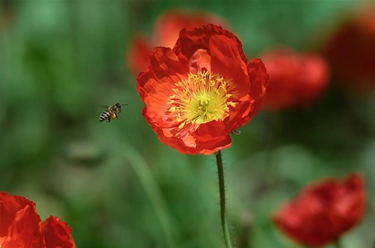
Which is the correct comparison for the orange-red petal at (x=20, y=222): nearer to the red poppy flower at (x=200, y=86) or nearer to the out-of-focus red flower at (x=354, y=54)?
the red poppy flower at (x=200, y=86)

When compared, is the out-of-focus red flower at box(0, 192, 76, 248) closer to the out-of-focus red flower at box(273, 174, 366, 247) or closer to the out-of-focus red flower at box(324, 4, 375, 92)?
the out-of-focus red flower at box(273, 174, 366, 247)

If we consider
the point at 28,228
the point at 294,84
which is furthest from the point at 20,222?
the point at 294,84

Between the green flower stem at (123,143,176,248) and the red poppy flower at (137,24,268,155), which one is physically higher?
the red poppy flower at (137,24,268,155)

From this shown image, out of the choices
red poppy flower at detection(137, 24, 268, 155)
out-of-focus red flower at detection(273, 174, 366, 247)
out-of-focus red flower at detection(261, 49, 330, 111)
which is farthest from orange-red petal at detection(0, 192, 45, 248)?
out-of-focus red flower at detection(261, 49, 330, 111)

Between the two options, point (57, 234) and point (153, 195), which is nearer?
point (57, 234)

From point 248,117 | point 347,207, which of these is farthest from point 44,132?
point 248,117

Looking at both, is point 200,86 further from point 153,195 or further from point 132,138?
point 132,138
